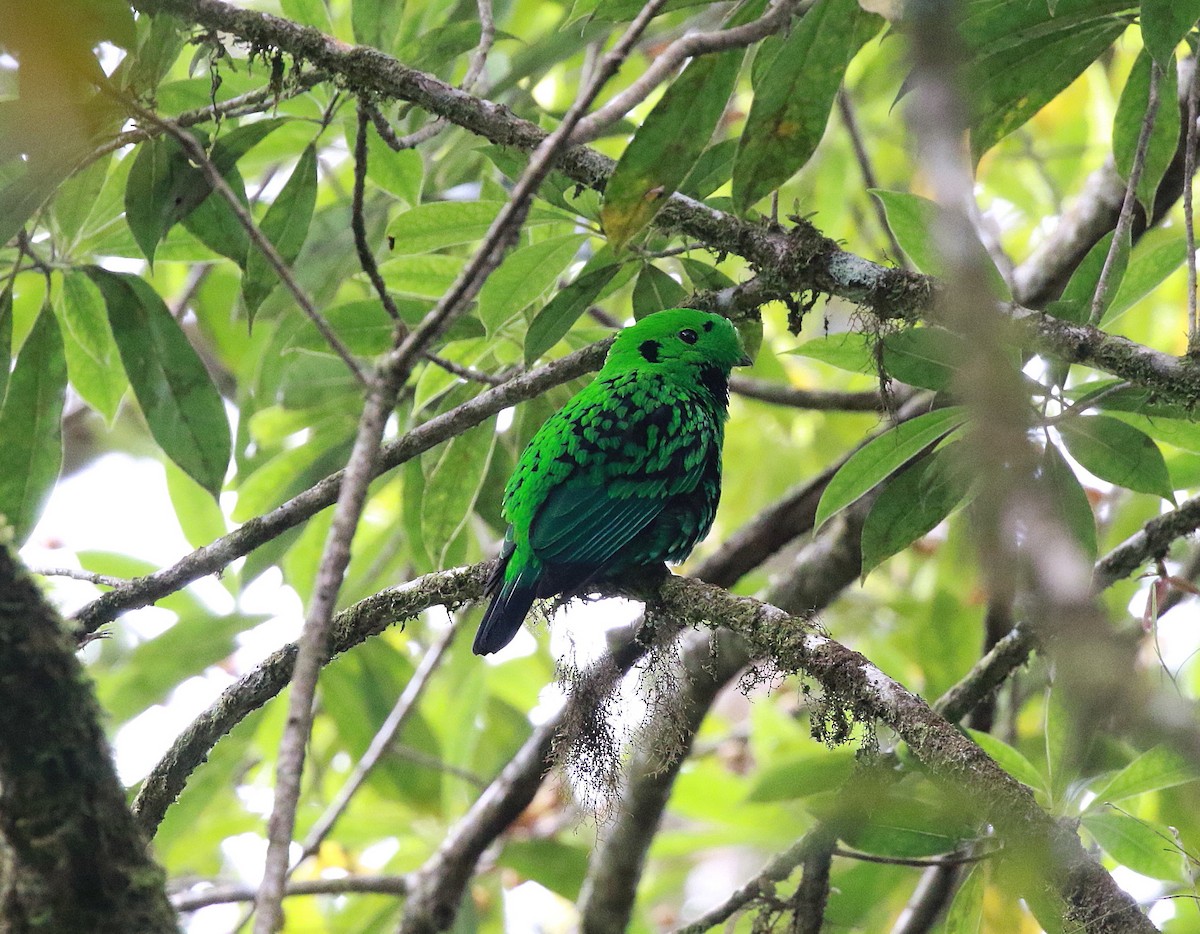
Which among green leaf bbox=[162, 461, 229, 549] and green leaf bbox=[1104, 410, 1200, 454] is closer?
green leaf bbox=[1104, 410, 1200, 454]

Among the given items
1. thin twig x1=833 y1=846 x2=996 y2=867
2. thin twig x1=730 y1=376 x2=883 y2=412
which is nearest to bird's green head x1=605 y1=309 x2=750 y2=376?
thin twig x1=730 y1=376 x2=883 y2=412

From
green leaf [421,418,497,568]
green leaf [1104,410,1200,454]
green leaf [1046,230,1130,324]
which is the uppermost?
green leaf [1046,230,1130,324]

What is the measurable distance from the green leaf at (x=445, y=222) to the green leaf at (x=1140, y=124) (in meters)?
1.90

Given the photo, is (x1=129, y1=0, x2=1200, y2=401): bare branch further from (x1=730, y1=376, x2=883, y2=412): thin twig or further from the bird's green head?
(x1=730, y1=376, x2=883, y2=412): thin twig

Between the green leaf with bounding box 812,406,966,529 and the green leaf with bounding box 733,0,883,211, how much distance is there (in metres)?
0.86

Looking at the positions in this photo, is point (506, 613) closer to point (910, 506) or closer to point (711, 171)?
point (910, 506)

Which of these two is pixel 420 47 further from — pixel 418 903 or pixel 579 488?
pixel 418 903

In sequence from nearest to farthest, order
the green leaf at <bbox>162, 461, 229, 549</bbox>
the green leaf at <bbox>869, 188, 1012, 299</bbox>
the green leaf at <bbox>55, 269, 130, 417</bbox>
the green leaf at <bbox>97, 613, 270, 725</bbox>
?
the green leaf at <bbox>869, 188, 1012, 299</bbox> < the green leaf at <bbox>55, 269, 130, 417</bbox> < the green leaf at <bbox>97, 613, 270, 725</bbox> < the green leaf at <bbox>162, 461, 229, 549</bbox>

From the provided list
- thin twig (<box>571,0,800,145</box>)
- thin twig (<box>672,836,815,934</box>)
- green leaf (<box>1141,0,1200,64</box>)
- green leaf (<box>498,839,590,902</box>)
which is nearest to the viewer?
thin twig (<box>571,0,800,145</box>)

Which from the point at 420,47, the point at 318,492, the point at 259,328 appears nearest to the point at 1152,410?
the point at 318,492

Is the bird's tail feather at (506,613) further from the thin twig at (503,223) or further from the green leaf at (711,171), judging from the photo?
the thin twig at (503,223)

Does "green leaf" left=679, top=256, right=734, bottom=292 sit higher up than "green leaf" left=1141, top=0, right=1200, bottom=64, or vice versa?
"green leaf" left=679, top=256, right=734, bottom=292

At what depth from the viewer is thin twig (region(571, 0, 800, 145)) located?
2.70 meters

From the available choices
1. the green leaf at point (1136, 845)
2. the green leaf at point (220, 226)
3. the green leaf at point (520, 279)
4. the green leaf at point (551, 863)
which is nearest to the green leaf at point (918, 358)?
the green leaf at point (520, 279)
